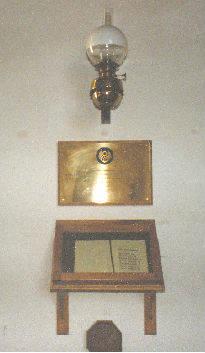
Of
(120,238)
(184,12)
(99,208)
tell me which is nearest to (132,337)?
(120,238)

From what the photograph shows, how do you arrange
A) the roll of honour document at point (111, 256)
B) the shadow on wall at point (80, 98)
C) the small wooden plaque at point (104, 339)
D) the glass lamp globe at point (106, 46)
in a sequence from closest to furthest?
the glass lamp globe at point (106, 46) → the roll of honour document at point (111, 256) → the small wooden plaque at point (104, 339) → the shadow on wall at point (80, 98)

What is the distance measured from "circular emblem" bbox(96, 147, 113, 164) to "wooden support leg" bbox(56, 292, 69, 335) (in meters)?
0.87

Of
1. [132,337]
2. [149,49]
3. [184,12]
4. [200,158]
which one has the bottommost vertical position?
[132,337]

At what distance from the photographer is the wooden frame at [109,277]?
249 centimetres

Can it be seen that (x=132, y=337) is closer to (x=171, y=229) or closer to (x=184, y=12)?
(x=171, y=229)

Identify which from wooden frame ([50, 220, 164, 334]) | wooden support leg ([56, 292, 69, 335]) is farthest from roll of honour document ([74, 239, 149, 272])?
wooden support leg ([56, 292, 69, 335])

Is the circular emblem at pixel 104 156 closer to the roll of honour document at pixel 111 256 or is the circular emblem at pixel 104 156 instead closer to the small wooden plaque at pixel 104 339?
the roll of honour document at pixel 111 256

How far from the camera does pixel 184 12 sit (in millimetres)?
2938

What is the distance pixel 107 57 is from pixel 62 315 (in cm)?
159

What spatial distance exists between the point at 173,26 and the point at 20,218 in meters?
1.60

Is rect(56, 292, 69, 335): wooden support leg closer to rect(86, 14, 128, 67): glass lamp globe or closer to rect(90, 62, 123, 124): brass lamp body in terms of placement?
rect(90, 62, 123, 124): brass lamp body

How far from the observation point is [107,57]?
2527mm

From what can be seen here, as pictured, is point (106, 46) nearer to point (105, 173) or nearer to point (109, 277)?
point (105, 173)

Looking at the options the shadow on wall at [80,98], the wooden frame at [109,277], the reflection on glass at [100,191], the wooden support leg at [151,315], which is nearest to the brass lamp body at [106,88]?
the shadow on wall at [80,98]
